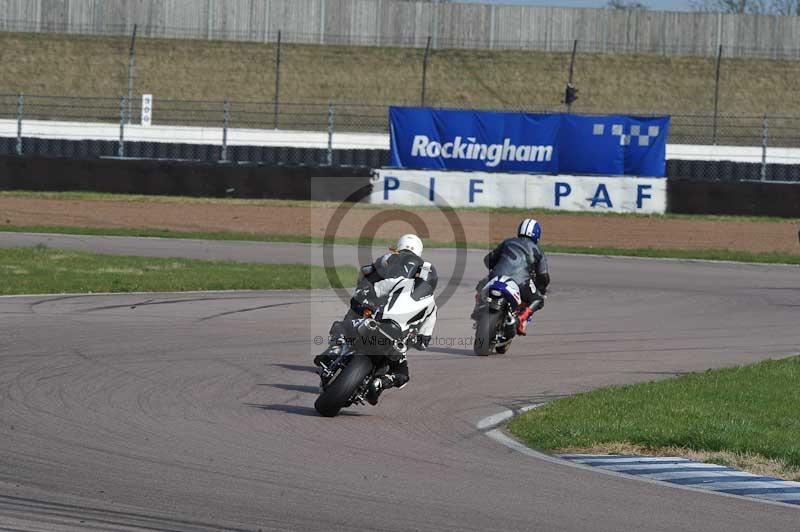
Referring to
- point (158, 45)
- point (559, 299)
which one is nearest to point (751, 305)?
point (559, 299)

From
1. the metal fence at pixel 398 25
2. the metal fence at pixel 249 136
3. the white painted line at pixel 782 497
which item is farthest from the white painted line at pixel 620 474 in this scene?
the metal fence at pixel 398 25

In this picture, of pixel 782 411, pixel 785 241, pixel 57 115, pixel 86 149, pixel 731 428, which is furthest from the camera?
pixel 57 115

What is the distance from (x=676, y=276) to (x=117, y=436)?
1593cm

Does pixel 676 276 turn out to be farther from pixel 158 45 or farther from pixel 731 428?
pixel 158 45

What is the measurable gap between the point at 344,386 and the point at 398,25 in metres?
46.0

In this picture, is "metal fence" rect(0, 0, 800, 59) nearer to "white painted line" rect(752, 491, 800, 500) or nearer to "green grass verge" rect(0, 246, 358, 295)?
"green grass verge" rect(0, 246, 358, 295)

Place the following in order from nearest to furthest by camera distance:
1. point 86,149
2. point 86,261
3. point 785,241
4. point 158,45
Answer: point 86,261 < point 785,241 < point 86,149 < point 158,45

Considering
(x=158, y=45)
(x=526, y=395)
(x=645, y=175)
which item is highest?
(x=158, y=45)

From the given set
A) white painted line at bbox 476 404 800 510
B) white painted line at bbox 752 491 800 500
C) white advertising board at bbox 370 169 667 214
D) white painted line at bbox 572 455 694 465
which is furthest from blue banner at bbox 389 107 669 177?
white painted line at bbox 752 491 800 500

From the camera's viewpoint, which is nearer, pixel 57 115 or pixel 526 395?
pixel 526 395

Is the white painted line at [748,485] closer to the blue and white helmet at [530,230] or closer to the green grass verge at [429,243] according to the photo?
the blue and white helmet at [530,230]

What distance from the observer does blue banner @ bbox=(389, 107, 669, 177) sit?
30703 millimetres

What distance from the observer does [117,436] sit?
836 centimetres

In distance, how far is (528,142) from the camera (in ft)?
102
